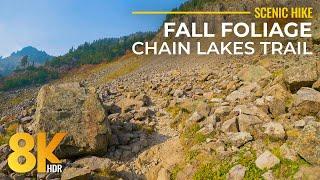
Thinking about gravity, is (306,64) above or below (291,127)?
above

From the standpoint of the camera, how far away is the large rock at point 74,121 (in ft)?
65.2

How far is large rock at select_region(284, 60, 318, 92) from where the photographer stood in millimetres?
21641

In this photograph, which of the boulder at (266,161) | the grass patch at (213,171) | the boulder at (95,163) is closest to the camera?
the boulder at (266,161)

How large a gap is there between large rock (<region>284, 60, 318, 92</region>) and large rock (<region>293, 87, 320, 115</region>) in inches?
68.1

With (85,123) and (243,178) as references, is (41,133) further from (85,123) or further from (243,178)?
(243,178)

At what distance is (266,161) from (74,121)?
28.5 feet

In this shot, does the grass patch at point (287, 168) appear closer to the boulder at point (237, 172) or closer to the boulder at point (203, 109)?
the boulder at point (237, 172)

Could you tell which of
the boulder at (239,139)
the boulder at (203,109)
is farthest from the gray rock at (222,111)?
the boulder at (239,139)

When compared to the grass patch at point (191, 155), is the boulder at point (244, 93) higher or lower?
higher

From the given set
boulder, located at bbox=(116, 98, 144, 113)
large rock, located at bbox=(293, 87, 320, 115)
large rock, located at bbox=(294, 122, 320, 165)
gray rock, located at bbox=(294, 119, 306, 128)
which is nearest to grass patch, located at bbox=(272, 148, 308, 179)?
large rock, located at bbox=(294, 122, 320, 165)

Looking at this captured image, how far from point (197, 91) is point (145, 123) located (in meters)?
6.97

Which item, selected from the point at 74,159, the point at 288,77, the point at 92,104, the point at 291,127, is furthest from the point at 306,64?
the point at 74,159

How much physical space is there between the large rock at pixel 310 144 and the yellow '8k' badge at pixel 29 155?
360 inches

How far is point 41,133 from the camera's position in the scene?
19609mm
